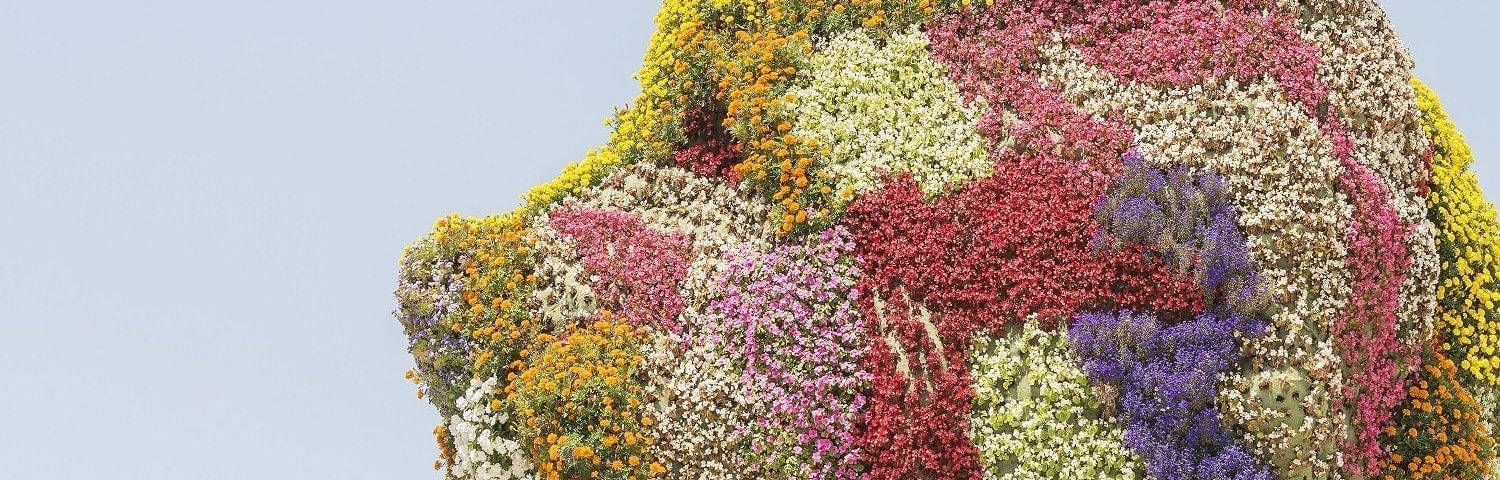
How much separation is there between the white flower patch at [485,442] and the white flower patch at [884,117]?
9.87ft

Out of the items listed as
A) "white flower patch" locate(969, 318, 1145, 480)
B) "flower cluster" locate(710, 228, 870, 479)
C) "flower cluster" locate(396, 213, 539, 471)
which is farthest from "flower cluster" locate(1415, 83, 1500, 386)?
"flower cluster" locate(396, 213, 539, 471)

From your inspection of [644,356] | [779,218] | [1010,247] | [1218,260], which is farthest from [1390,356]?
[644,356]

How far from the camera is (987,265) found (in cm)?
1256

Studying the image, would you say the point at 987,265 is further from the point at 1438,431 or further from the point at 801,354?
the point at 1438,431

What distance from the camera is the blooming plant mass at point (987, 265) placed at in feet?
40.1

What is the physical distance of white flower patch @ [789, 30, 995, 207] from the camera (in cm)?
1314

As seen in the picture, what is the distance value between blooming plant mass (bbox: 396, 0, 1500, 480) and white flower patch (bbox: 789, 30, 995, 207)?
26 millimetres

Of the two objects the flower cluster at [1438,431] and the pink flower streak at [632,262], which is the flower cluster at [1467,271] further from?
the pink flower streak at [632,262]

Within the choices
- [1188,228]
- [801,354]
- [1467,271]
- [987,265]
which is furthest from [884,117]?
[1467,271]

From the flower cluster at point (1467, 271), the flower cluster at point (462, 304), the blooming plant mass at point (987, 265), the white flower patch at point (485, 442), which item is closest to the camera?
the blooming plant mass at point (987, 265)

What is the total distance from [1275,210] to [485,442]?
5.99 m

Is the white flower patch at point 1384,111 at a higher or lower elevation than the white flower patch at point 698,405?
higher

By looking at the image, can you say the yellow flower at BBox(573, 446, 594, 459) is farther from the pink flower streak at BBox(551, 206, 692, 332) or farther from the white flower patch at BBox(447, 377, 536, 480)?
the pink flower streak at BBox(551, 206, 692, 332)

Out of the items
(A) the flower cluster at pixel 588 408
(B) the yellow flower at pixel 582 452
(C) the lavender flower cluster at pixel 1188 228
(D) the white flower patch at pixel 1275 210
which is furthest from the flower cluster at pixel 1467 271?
(B) the yellow flower at pixel 582 452
